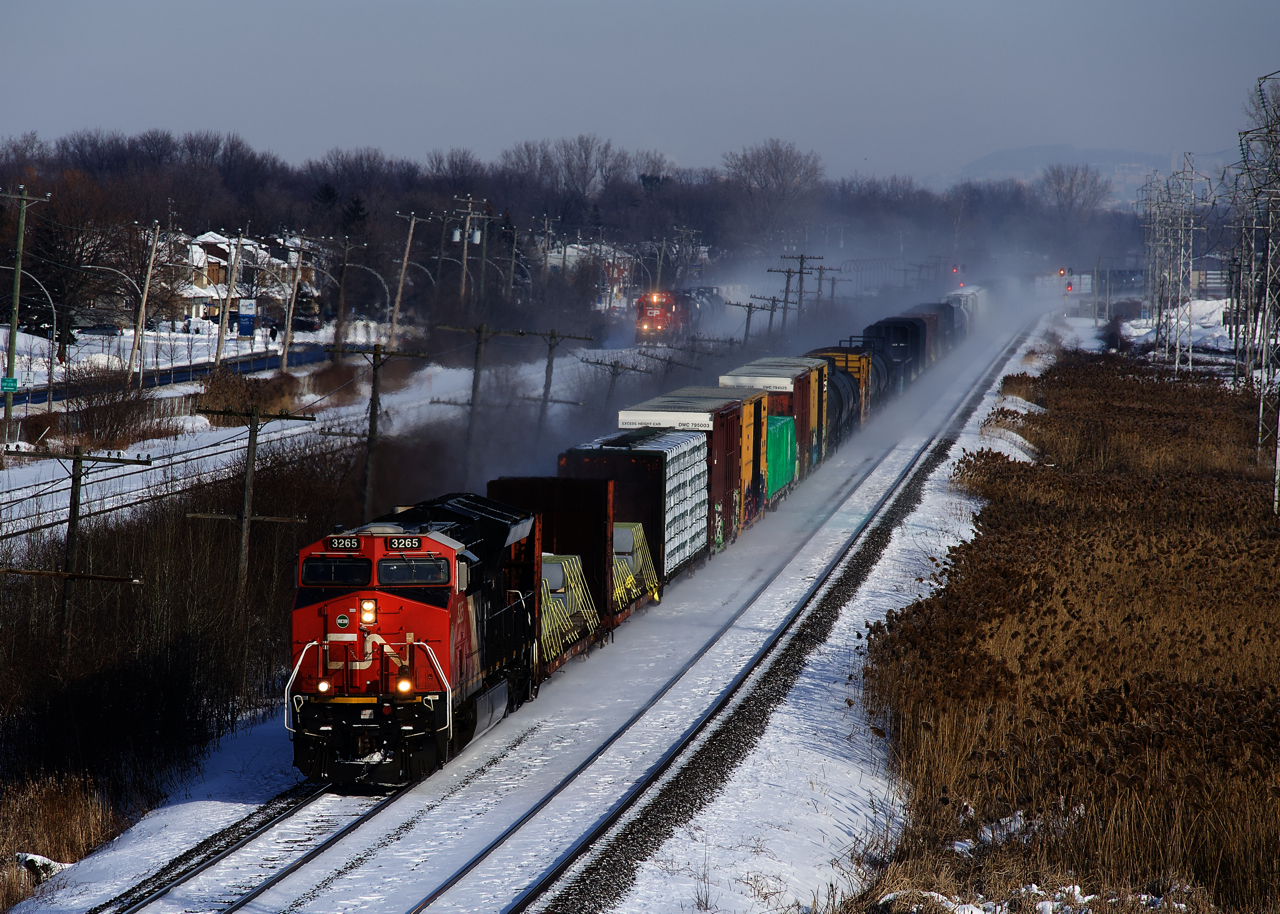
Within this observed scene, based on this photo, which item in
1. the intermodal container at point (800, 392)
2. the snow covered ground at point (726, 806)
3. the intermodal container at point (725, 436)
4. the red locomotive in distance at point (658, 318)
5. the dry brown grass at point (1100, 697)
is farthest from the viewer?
the red locomotive in distance at point (658, 318)

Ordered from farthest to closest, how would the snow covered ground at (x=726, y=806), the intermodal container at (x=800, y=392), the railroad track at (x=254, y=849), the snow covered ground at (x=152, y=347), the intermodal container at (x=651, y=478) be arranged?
the snow covered ground at (x=152, y=347), the intermodal container at (x=800, y=392), the intermodal container at (x=651, y=478), the snow covered ground at (x=726, y=806), the railroad track at (x=254, y=849)

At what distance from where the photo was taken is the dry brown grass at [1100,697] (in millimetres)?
12141

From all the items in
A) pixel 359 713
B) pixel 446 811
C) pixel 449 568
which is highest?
pixel 449 568

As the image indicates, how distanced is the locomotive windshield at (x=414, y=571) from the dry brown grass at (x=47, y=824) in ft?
16.2

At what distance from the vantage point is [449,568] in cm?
1402

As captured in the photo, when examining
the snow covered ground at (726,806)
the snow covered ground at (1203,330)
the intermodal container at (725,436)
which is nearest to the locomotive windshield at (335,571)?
the snow covered ground at (726,806)

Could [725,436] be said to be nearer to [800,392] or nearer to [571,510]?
[571,510]

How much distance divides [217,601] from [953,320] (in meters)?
71.3

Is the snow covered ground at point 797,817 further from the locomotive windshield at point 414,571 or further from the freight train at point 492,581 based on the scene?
the locomotive windshield at point 414,571

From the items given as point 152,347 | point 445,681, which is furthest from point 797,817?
point 152,347

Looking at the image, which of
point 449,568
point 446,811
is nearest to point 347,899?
point 446,811

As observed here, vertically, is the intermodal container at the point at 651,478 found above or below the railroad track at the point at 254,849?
above

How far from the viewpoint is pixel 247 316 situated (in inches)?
3546

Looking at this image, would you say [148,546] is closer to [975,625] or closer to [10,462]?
[10,462]
